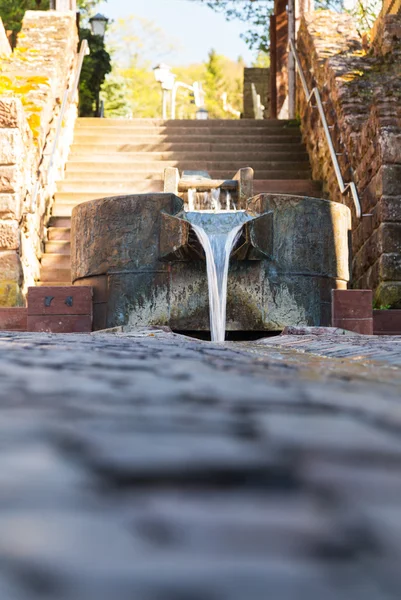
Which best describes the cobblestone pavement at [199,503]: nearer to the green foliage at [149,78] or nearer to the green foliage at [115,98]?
the green foliage at [115,98]

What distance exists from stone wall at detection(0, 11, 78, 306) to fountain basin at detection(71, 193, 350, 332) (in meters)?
1.73

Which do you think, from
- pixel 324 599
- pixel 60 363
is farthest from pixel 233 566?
pixel 60 363

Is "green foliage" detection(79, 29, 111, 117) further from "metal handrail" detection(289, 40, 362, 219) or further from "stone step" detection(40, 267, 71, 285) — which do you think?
"stone step" detection(40, 267, 71, 285)

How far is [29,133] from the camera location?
8.24 m

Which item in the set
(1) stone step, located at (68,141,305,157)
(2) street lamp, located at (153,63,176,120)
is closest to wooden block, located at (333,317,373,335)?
(1) stone step, located at (68,141,305,157)

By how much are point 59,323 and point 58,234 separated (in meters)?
3.44

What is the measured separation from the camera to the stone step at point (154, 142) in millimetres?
11414

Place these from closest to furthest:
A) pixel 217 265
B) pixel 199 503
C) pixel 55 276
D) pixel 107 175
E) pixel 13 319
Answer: pixel 199 503 → pixel 217 265 → pixel 13 319 → pixel 55 276 → pixel 107 175

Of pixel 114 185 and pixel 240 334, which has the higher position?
pixel 114 185

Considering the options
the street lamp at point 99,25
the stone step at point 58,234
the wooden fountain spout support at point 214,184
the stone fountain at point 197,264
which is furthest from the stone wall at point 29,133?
the street lamp at point 99,25

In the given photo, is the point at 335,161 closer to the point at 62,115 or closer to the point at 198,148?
the point at 198,148

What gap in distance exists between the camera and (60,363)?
1182mm

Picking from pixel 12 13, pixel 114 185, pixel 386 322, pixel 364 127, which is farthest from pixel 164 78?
pixel 386 322

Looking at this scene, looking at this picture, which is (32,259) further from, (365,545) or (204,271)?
(365,545)
